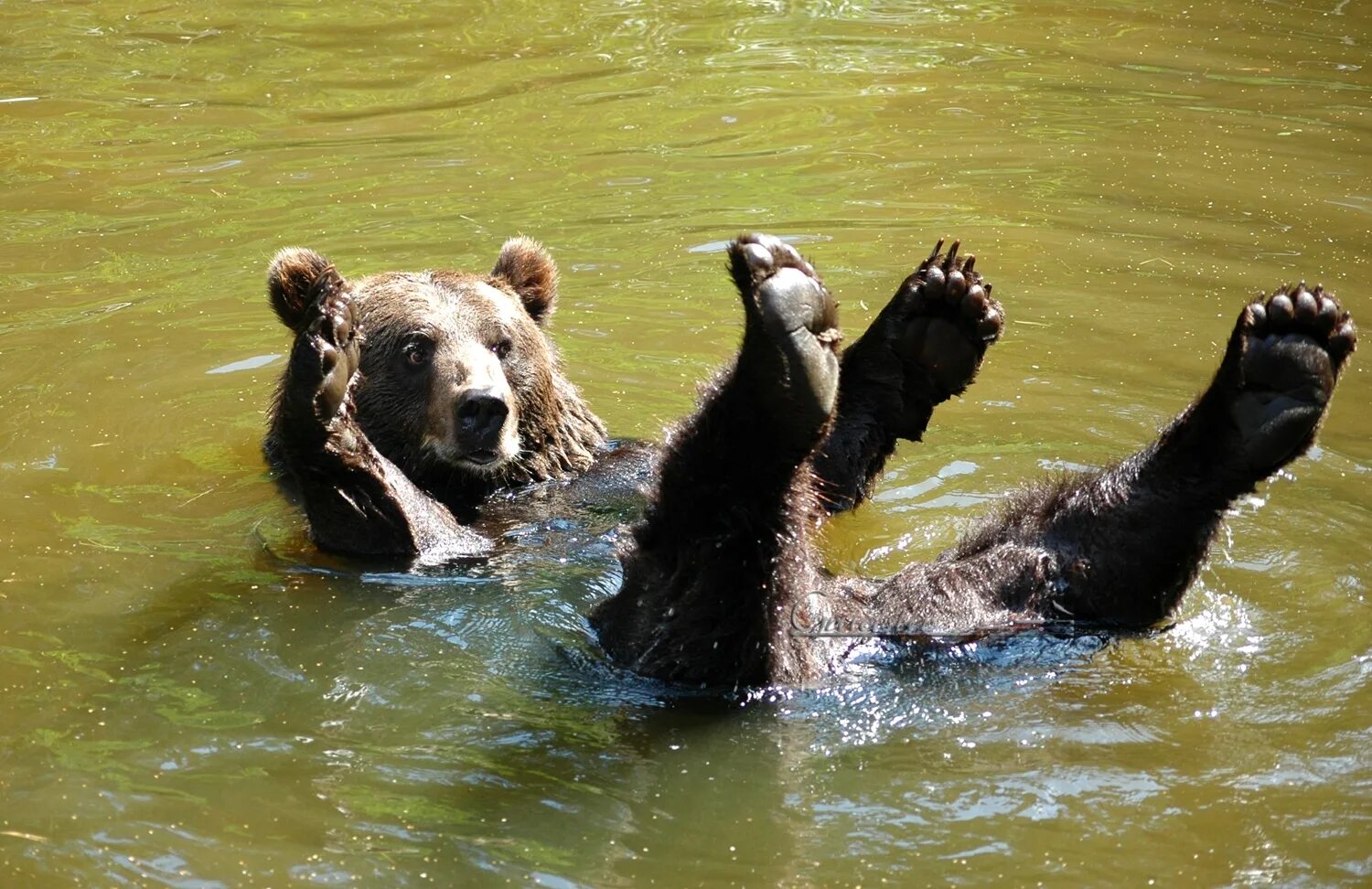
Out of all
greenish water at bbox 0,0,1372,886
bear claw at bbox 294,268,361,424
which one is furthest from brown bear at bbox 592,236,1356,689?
bear claw at bbox 294,268,361,424

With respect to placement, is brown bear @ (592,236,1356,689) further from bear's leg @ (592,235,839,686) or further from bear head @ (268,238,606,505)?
bear head @ (268,238,606,505)

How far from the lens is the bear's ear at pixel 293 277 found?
6.90 metres

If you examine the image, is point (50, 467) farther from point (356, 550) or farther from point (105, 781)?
point (105, 781)

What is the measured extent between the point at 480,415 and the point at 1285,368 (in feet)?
10.8

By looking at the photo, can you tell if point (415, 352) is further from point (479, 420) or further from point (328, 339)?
point (328, 339)

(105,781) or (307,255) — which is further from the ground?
(307,255)

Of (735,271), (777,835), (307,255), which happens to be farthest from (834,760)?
(307,255)

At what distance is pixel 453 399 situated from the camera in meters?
7.10

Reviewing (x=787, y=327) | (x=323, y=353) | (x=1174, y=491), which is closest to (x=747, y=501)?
(x=787, y=327)

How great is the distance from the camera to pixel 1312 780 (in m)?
4.67

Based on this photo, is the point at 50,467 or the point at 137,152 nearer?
the point at 50,467

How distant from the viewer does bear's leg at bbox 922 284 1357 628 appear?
533 centimetres

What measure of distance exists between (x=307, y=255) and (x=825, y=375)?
2892 mm

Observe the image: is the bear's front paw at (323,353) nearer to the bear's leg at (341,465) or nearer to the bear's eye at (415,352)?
the bear's leg at (341,465)
